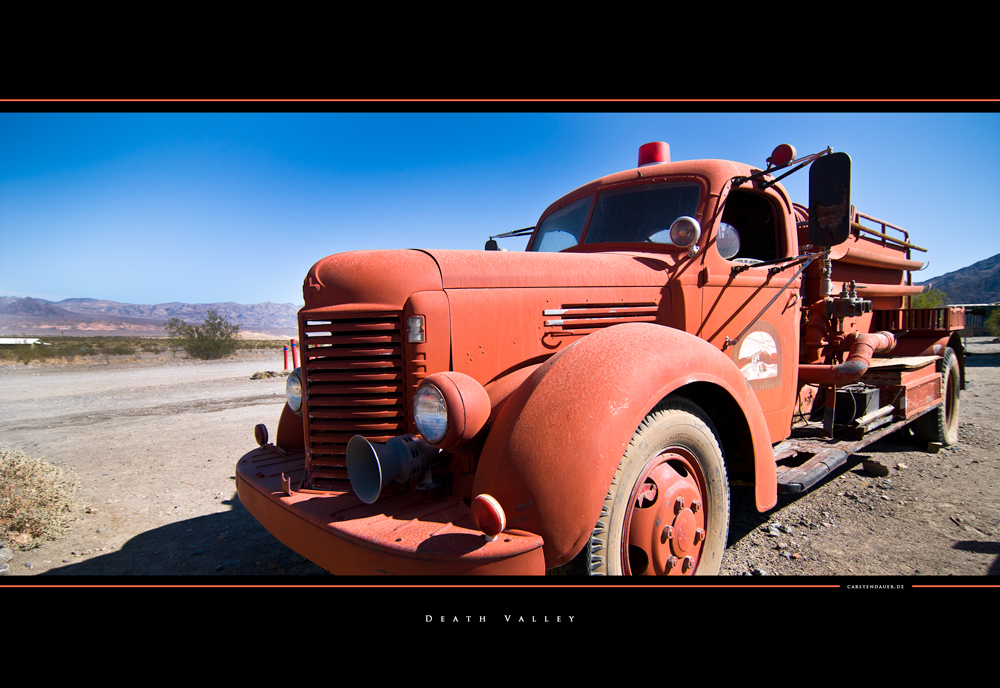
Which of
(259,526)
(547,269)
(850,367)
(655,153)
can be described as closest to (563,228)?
(655,153)

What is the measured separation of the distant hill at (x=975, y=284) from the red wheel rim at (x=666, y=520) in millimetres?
46790

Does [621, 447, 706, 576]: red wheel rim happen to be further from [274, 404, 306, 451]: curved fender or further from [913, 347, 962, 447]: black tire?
[913, 347, 962, 447]: black tire

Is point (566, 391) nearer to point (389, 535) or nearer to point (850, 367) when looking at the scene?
point (389, 535)

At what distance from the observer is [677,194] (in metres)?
3.26

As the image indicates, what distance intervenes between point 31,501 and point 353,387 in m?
3.54

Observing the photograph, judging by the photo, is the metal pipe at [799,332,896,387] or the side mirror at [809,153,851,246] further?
the metal pipe at [799,332,896,387]

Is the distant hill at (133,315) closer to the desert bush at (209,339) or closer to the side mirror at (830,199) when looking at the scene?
the desert bush at (209,339)

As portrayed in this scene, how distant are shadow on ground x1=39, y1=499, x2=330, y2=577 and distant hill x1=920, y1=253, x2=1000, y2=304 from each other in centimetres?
4791

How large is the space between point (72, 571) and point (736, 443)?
425 centimetres

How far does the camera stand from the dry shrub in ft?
12.0

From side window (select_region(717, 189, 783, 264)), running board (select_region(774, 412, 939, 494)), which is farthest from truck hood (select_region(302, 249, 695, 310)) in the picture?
running board (select_region(774, 412, 939, 494))
